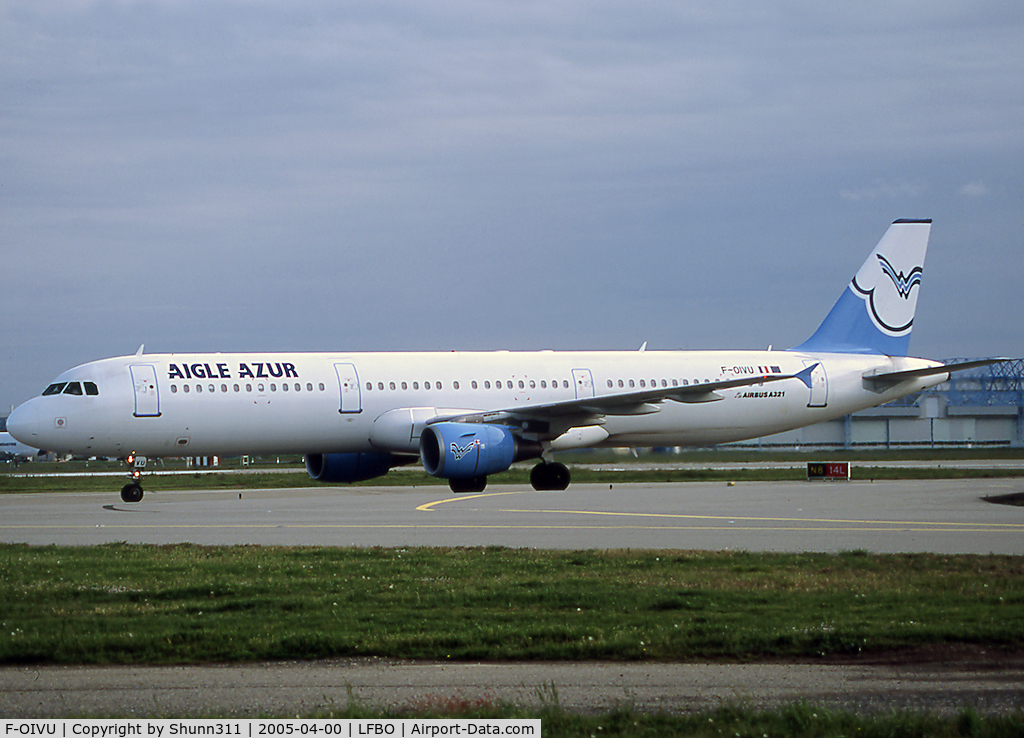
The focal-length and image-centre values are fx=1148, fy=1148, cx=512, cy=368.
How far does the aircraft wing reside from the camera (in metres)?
30.0

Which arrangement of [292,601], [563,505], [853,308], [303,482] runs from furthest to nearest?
[303,482]
[853,308]
[563,505]
[292,601]

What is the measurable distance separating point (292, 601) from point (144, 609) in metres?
1.55

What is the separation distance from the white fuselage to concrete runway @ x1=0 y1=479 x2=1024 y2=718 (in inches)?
69.8

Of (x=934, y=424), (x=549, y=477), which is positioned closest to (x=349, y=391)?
(x=549, y=477)

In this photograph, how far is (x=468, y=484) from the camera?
1163 inches

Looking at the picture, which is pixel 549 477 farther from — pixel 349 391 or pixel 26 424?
pixel 26 424

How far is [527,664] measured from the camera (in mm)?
9320

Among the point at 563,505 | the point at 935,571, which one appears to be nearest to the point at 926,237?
the point at 563,505

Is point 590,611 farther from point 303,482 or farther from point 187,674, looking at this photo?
point 303,482

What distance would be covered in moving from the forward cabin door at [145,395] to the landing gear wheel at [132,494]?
8.29ft

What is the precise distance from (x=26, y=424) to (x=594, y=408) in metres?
14.7

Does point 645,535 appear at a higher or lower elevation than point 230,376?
lower

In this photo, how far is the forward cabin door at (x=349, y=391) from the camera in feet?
102

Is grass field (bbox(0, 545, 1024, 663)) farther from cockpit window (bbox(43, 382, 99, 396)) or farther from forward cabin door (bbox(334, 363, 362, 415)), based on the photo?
forward cabin door (bbox(334, 363, 362, 415))
